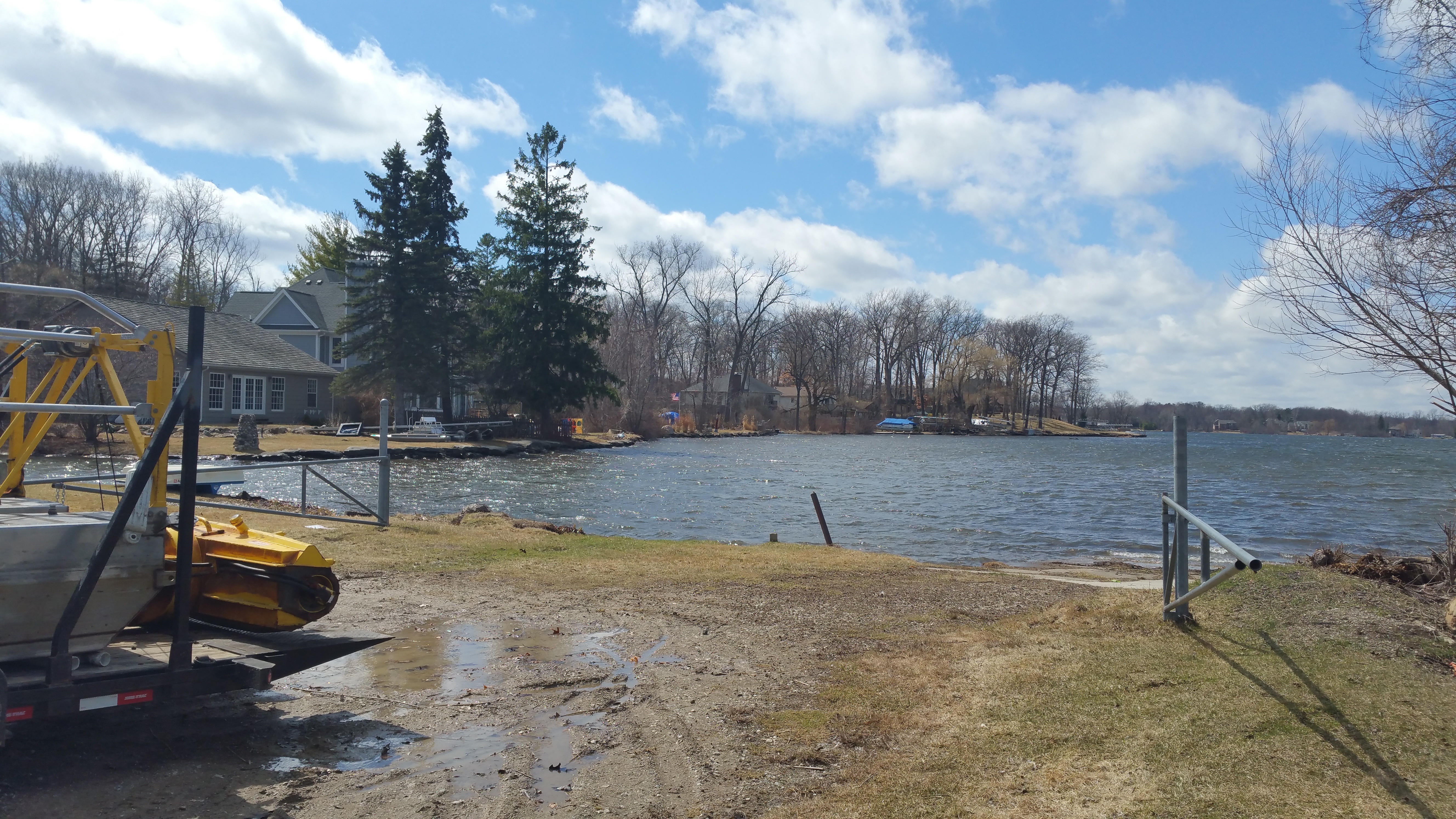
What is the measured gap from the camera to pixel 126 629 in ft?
18.1

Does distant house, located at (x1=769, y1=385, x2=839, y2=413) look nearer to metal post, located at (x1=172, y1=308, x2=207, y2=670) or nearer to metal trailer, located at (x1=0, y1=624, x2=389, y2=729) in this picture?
metal trailer, located at (x1=0, y1=624, x2=389, y2=729)

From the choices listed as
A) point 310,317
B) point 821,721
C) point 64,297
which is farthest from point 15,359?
point 310,317

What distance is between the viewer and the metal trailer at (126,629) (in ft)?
15.2

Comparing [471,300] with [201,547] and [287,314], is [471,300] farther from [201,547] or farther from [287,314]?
[201,547]

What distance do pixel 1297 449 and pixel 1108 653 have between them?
8830cm

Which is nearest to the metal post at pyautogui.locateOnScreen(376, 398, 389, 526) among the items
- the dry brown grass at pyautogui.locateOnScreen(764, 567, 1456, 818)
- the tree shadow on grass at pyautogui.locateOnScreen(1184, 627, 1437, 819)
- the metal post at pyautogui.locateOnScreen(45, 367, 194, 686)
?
the dry brown grass at pyautogui.locateOnScreen(764, 567, 1456, 818)

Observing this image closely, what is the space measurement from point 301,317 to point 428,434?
17753 millimetres

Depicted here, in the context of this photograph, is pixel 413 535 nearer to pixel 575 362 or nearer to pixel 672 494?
pixel 672 494

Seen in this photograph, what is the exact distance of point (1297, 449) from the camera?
81.8 m

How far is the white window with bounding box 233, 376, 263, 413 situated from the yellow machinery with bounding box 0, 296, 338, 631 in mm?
42949

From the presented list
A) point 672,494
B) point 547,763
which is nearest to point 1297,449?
point 672,494

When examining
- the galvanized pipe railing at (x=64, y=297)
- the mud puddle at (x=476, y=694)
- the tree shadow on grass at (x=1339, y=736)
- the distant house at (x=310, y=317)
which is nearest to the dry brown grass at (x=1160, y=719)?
the tree shadow on grass at (x=1339, y=736)

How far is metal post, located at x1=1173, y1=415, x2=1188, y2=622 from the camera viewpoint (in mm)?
7035

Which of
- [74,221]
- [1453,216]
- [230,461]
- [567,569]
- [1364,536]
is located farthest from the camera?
[74,221]
